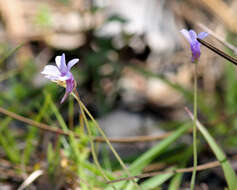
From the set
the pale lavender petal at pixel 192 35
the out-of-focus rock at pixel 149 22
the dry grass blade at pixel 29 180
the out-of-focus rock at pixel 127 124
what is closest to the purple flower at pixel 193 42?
the pale lavender petal at pixel 192 35

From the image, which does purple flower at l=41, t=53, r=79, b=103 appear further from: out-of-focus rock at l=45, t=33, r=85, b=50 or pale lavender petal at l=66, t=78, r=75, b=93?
out-of-focus rock at l=45, t=33, r=85, b=50

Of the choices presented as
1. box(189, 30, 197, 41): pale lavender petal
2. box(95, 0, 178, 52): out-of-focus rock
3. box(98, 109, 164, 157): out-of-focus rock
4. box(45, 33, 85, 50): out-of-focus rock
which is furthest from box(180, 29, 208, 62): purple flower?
box(45, 33, 85, 50): out-of-focus rock

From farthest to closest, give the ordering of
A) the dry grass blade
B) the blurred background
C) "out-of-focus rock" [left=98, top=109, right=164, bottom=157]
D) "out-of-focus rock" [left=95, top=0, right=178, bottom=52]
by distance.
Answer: "out-of-focus rock" [left=95, top=0, right=178, bottom=52], "out-of-focus rock" [left=98, top=109, right=164, bottom=157], the blurred background, the dry grass blade

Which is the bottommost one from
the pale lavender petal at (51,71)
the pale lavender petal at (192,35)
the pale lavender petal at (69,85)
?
the pale lavender petal at (69,85)

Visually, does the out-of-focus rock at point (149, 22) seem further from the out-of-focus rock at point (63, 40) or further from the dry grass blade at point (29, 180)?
the dry grass blade at point (29, 180)

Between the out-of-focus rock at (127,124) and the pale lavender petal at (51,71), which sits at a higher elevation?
the pale lavender petal at (51,71)

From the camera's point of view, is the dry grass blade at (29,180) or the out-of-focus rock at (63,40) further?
the out-of-focus rock at (63,40)

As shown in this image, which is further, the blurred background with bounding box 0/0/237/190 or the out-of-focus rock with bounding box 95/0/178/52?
the out-of-focus rock with bounding box 95/0/178/52

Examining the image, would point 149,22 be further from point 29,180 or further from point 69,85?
point 69,85

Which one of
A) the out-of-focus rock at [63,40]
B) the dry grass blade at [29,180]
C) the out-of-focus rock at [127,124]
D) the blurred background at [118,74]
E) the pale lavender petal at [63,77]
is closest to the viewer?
the pale lavender petal at [63,77]
